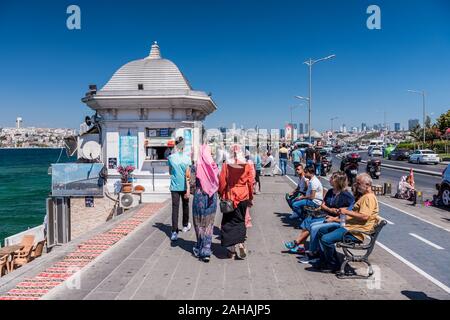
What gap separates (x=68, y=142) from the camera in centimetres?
1739

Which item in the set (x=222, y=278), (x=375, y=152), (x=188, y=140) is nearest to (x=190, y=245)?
(x=222, y=278)

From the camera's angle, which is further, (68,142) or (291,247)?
(68,142)

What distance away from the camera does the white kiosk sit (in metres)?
14.0

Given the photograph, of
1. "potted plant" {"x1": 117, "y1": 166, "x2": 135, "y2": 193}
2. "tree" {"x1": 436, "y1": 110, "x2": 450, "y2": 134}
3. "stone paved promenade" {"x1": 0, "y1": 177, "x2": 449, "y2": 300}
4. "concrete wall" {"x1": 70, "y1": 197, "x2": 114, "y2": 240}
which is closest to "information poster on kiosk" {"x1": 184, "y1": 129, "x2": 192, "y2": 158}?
"potted plant" {"x1": 117, "y1": 166, "x2": 135, "y2": 193}

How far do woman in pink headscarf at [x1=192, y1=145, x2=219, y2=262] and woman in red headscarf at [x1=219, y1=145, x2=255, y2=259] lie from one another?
18 centimetres

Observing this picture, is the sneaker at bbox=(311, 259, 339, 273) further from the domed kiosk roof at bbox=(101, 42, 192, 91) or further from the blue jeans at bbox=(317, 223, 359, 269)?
the domed kiosk roof at bbox=(101, 42, 192, 91)

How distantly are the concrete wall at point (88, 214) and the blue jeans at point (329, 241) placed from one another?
927 cm

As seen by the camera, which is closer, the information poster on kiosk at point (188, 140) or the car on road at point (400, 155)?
the information poster on kiosk at point (188, 140)

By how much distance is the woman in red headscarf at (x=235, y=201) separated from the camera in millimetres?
6078

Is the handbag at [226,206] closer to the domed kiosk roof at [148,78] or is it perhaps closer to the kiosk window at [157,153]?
the kiosk window at [157,153]

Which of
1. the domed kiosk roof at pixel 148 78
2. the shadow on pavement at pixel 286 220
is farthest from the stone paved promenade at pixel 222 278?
the domed kiosk roof at pixel 148 78
